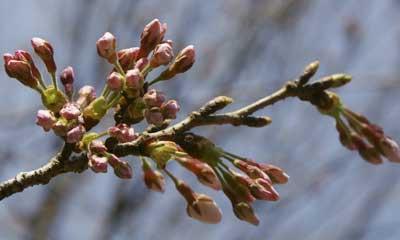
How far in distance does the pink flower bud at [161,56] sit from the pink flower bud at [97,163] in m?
0.26

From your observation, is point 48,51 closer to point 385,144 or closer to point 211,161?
point 211,161

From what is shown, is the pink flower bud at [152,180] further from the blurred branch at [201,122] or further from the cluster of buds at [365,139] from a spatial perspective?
the cluster of buds at [365,139]

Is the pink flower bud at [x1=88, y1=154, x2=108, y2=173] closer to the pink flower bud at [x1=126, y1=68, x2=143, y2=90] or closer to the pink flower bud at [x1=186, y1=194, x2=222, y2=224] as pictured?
the pink flower bud at [x1=126, y1=68, x2=143, y2=90]

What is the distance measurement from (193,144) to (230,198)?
Answer: 0.59 feet

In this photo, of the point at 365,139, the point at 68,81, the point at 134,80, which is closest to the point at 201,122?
the point at 134,80

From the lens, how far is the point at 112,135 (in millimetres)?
1458

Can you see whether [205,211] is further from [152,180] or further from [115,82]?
[115,82]

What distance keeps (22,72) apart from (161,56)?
0.30m

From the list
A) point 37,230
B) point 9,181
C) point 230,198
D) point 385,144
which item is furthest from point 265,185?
point 37,230

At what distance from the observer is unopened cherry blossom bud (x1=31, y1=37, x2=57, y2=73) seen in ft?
5.36

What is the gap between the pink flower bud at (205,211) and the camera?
1710 millimetres

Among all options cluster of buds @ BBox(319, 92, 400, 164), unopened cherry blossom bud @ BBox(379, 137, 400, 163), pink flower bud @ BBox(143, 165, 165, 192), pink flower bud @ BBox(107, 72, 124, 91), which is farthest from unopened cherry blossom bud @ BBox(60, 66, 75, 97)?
unopened cherry blossom bud @ BBox(379, 137, 400, 163)

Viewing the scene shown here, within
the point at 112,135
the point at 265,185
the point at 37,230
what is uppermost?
the point at 37,230

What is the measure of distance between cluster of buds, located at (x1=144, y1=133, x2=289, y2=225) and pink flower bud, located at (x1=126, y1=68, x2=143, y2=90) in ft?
0.44
